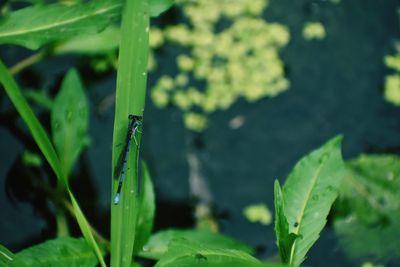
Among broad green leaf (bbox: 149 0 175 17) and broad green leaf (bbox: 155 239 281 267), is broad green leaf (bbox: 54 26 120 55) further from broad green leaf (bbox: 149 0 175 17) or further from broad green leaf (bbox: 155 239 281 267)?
broad green leaf (bbox: 155 239 281 267)

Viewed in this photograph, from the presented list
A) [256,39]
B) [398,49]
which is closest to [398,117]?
[398,49]

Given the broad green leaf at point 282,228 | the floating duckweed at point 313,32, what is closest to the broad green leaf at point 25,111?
the broad green leaf at point 282,228

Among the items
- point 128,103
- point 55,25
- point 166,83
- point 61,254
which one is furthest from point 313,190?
point 166,83

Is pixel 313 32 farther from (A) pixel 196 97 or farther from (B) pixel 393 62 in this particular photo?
(A) pixel 196 97

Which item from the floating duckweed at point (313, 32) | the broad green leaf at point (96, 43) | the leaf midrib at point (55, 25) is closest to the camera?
the leaf midrib at point (55, 25)

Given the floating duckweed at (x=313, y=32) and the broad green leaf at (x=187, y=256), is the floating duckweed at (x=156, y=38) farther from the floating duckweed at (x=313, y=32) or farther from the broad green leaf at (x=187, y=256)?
the broad green leaf at (x=187, y=256)

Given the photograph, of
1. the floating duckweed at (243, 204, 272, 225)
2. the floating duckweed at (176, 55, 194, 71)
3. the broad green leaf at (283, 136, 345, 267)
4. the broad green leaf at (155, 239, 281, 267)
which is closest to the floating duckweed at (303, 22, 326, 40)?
the floating duckweed at (176, 55, 194, 71)
